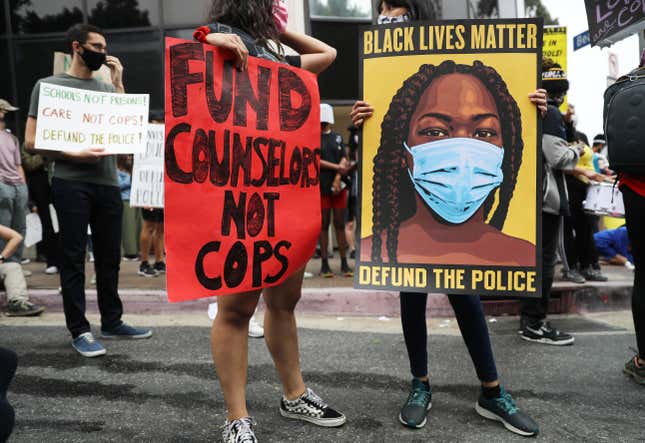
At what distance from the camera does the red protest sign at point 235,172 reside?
2131 mm

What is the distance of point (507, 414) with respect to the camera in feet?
8.54

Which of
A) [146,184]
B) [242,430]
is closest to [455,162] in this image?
[242,430]

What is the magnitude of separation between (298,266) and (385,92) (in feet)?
→ 2.82

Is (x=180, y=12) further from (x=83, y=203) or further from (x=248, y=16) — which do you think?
(x=248, y=16)

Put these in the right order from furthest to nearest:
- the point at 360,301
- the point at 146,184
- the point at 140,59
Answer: the point at 140,59 < the point at 146,184 < the point at 360,301

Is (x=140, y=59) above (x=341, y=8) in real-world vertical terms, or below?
below

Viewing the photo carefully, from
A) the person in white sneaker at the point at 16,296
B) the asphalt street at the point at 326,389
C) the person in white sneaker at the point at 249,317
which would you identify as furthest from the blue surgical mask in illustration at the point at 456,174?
the person in white sneaker at the point at 16,296

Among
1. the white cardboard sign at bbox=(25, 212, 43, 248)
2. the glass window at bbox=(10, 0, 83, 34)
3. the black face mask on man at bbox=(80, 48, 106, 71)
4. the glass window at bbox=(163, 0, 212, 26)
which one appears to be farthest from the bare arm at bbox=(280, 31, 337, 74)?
the glass window at bbox=(10, 0, 83, 34)

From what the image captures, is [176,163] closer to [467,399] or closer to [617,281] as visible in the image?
[467,399]

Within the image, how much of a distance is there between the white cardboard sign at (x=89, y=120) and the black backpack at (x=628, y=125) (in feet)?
9.74

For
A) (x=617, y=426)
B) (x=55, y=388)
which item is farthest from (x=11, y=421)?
(x=617, y=426)

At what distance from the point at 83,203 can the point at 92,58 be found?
0.99 metres

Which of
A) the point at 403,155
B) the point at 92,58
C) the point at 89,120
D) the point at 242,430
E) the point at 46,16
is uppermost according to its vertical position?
the point at 46,16

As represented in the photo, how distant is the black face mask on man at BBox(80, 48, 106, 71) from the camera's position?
3.98 meters
